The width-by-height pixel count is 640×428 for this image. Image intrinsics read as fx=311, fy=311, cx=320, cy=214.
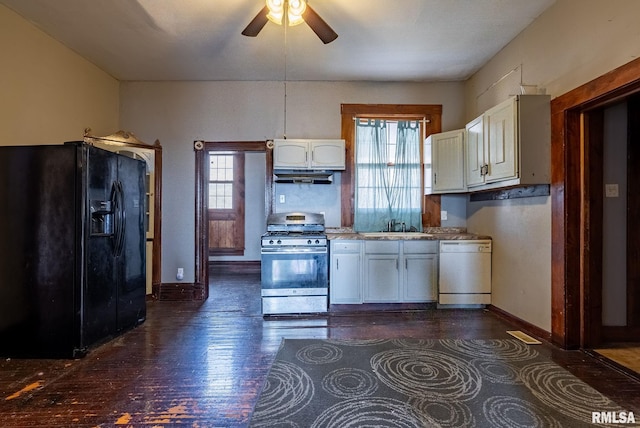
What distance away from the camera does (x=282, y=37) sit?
129 inches

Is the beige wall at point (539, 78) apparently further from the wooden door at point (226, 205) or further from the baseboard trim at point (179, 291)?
the wooden door at point (226, 205)

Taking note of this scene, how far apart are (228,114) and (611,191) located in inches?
171

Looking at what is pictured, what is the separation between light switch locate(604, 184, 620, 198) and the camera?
2744 mm

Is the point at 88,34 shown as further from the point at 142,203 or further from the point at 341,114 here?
the point at 341,114

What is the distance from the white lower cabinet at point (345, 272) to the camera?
373cm

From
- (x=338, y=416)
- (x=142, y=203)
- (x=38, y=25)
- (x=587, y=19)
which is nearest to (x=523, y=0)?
(x=587, y=19)

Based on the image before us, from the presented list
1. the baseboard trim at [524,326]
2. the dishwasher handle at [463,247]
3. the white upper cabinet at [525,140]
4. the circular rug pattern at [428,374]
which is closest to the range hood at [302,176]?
the dishwasher handle at [463,247]

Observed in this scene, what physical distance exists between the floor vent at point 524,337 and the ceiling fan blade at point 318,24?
3.17m

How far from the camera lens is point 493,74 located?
368 centimetres

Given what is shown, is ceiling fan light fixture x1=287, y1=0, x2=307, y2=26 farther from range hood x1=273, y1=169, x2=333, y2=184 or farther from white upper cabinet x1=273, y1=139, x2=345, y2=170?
range hood x1=273, y1=169, x2=333, y2=184

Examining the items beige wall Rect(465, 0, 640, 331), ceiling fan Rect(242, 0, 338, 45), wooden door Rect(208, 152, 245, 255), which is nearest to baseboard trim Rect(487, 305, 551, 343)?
beige wall Rect(465, 0, 640, 331)

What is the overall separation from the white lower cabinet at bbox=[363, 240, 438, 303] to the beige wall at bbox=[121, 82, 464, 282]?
1.74 metres

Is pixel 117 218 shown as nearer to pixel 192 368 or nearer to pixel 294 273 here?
pixel 192 368

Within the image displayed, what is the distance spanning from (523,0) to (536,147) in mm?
1262
